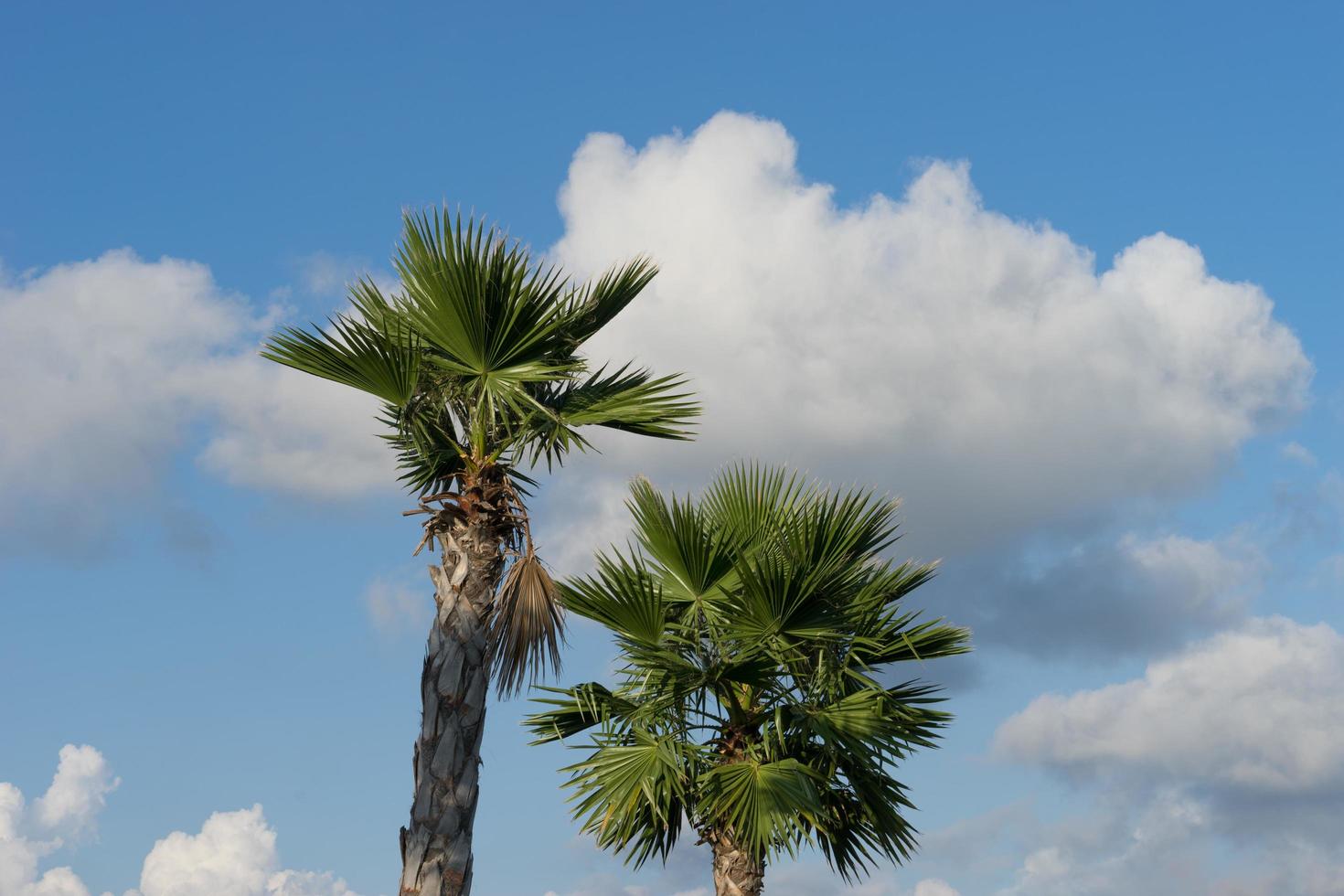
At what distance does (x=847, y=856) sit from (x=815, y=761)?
4.25 feet

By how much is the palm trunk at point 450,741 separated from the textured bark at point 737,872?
4087 mm

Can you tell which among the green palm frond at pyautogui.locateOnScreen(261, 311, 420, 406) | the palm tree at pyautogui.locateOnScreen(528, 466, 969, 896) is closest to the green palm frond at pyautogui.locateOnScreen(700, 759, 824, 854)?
the palm tree at pyautogui.locateOnScreen(528, 466, 969, 896)

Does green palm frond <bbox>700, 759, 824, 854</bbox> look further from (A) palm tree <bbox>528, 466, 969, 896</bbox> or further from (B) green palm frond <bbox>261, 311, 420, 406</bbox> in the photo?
(B) green palm frond <bbox>261, 311, 420, 406</bbox>

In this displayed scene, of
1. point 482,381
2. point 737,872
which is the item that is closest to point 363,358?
point 482,381

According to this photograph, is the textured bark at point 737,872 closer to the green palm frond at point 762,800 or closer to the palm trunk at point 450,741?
the green palm frond at point 762,800

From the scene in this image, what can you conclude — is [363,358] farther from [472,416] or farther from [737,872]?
[737,872]

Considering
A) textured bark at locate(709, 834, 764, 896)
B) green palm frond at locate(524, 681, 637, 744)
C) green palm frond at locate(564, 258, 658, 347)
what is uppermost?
green palm frond at locate(564, 258, 658, 347)

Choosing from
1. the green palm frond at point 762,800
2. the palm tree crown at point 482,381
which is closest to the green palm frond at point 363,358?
the palm tree crown at point 482,381

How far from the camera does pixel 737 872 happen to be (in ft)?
45.8

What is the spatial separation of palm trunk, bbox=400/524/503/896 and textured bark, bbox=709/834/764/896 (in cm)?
409

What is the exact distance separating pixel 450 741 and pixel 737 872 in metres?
4.63

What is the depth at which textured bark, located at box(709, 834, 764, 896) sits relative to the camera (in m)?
13.9

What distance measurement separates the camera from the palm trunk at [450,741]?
10500mm

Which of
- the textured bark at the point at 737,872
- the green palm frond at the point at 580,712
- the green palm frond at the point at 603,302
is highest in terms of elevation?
the green palm frond at the point at 603,302
